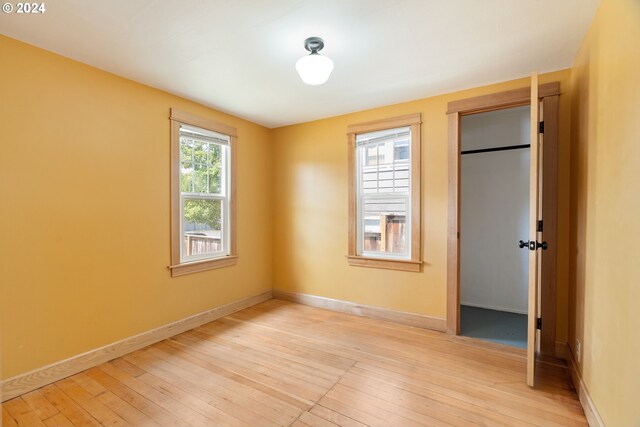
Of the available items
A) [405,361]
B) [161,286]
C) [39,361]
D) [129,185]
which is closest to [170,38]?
[129,185]

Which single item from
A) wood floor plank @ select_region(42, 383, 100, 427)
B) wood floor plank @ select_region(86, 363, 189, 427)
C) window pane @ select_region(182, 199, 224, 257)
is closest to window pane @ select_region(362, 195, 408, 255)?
window pane @ select_region(182, 199, 224, 257)

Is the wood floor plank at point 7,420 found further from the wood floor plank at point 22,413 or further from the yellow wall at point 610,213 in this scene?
the yellow wall at point 610,213

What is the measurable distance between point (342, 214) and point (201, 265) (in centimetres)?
186

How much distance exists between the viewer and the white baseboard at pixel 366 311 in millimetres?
3180

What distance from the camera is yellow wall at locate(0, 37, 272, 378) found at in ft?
6.78

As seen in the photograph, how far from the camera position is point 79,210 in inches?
94.6

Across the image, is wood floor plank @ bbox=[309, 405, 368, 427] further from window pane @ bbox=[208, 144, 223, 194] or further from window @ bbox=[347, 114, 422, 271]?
window pane @ bbox=[208, 144, 223, 194]

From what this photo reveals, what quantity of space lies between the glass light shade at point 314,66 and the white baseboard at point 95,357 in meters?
2.83

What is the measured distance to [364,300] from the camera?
12.0ft

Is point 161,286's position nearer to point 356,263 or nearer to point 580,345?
point 356,263

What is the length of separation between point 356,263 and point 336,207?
791mm

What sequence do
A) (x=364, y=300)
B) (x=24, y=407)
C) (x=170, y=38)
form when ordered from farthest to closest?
(x=364, y=300) < (x=170, y=38) < (x=24, y=407)

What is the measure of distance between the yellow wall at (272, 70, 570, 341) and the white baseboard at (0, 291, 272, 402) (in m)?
1.29

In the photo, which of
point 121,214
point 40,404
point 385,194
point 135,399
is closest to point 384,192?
point 385,194
